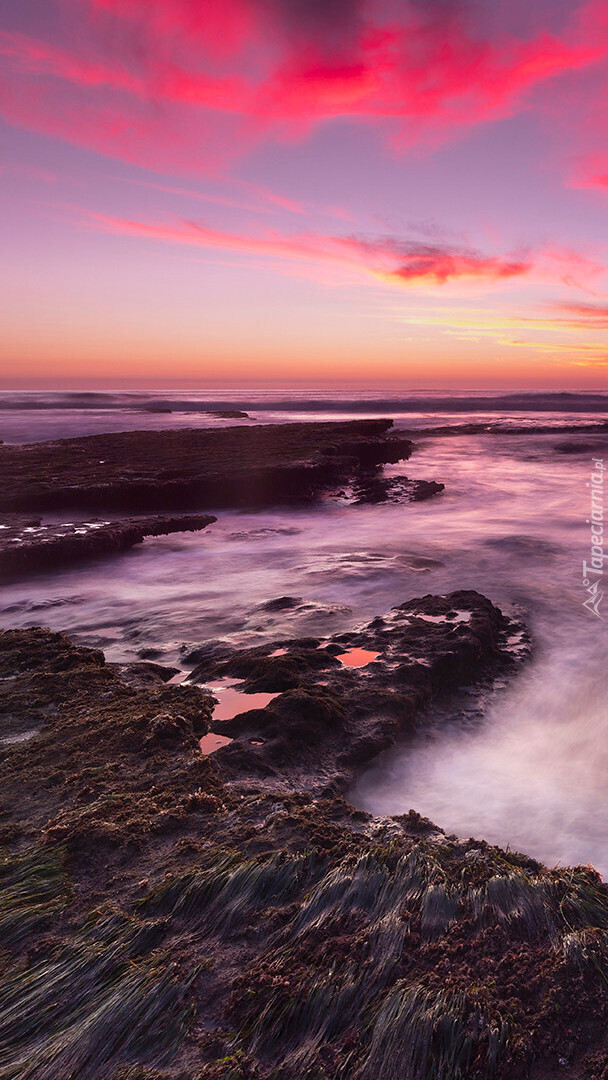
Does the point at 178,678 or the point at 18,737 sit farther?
the point at 178,678

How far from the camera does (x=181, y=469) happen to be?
14.4 meters

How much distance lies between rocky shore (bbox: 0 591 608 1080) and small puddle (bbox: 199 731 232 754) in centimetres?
7

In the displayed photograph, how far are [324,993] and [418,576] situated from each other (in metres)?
6.98

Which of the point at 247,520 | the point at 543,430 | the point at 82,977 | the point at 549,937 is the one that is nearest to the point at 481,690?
the point at 549,937

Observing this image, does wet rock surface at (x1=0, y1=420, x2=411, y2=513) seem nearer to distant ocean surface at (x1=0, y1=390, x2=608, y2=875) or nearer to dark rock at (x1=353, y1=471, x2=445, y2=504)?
dark rock at (x1=353, y1=471, x2=445, y2=504)

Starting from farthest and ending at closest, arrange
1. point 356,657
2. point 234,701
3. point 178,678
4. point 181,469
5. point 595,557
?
point 181,469, point 595,557, point 356,657, point 178,678, point 234,701

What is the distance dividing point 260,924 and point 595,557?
9.38m

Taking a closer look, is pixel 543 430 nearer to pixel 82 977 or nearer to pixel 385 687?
pixel 385 687

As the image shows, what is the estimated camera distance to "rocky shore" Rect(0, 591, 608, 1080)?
6.41 feet

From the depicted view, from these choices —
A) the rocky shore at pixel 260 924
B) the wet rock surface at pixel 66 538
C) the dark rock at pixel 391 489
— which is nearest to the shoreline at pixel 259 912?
the rocky shore at pixel 260 924

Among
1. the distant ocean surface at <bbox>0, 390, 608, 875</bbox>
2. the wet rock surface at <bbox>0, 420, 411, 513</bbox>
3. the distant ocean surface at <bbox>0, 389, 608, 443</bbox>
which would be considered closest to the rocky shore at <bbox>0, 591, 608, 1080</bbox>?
the distant ocean surface at <bbox>0, 390, 608, 875</bbox>

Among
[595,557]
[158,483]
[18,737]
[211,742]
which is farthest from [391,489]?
[18,737]

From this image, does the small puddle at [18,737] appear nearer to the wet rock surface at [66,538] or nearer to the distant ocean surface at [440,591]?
the distant ocean surface at [440,591]

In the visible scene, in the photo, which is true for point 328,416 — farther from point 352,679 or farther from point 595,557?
point 352,679
